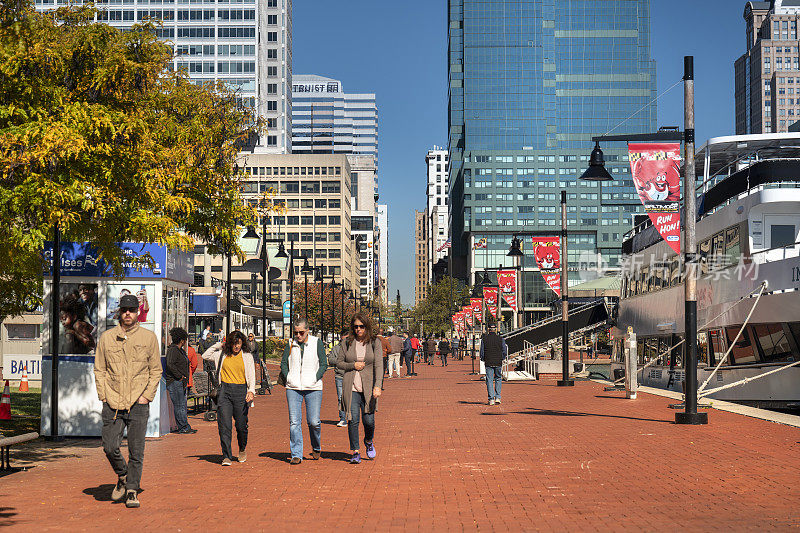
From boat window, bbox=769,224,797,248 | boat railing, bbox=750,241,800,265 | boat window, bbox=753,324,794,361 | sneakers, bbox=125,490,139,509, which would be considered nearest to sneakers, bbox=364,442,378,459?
sneakers, bbox=125,490,139,509

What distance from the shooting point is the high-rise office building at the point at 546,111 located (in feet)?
477

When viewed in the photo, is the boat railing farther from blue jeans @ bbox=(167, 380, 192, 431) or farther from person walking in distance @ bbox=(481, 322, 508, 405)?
blue jeans @ bbox=(167, 380, 192, 431)

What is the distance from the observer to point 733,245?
25078 millimetres

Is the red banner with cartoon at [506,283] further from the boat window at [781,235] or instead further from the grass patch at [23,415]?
the grass patch at [23,415]

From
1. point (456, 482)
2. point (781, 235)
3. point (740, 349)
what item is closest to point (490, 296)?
point (740, 349)

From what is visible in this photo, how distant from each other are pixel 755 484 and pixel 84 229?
9.85 metres

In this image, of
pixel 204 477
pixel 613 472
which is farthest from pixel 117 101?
pixel 613 472

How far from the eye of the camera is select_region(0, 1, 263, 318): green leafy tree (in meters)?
12.1

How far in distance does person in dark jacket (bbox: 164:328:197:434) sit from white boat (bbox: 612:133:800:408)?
12.3 metres

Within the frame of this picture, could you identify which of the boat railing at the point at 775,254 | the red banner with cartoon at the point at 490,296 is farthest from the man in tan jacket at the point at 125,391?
the red banner with cartoon at the point at 490,296

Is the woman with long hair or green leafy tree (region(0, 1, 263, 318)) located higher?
green leafy tree (region(0, 1, 263, 318))

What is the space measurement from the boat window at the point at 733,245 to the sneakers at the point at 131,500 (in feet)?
62.2

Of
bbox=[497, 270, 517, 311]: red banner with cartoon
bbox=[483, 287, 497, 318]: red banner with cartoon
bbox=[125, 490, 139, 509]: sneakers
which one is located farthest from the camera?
bbox=[483, 287, 497, 318]: red banner with cartoon

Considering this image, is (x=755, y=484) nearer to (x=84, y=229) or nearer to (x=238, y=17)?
(x=84, y=229)
